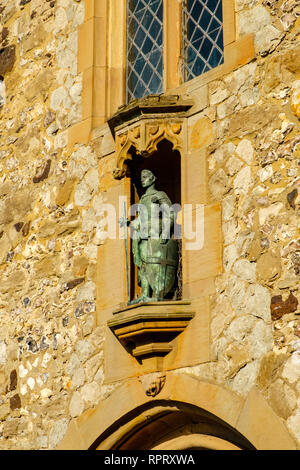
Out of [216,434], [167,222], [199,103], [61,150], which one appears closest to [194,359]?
[216,434]

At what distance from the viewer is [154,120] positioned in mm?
8320

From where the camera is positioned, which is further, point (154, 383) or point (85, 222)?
point (85, 222)

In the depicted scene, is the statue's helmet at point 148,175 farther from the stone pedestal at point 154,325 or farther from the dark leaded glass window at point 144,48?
the stone pedestal at point 154,325

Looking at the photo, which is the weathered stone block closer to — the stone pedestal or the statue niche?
the statue niche

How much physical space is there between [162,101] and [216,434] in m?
2.38

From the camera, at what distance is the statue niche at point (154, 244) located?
8039 millimetres

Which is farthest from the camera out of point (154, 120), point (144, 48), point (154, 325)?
point (144, 48)

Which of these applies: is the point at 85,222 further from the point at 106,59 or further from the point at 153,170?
the point at 106,59

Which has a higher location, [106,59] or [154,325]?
[106,59]

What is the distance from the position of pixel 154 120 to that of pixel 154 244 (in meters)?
0.92

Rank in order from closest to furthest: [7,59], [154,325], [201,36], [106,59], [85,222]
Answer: [154,325] < [201,36] < [85,222] < [106,59] < [7,59]

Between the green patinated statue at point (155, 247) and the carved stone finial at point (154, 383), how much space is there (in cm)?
52

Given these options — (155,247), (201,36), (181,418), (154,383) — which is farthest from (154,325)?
(201,36)

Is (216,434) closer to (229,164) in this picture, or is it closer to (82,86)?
(229,164)
